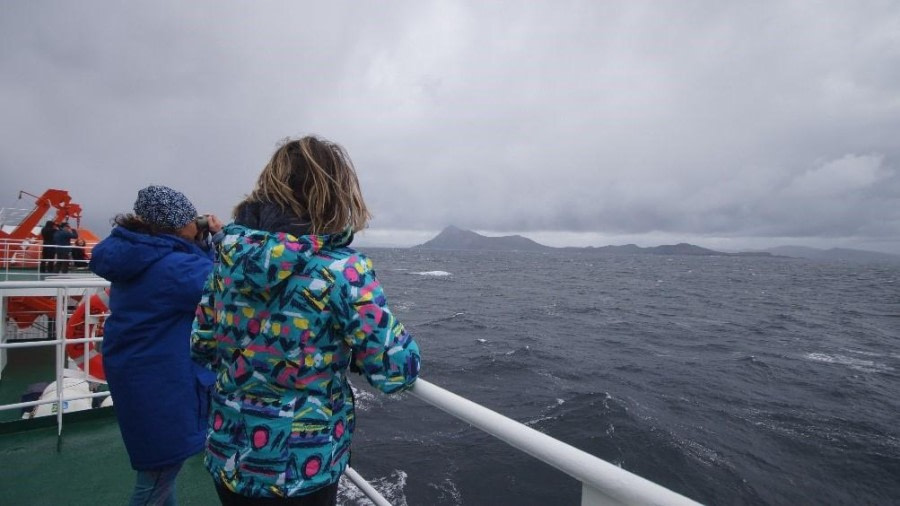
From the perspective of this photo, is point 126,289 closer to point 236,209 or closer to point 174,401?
point 174,401

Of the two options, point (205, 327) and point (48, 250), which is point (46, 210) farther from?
point (205, 327)

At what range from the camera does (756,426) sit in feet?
35.1

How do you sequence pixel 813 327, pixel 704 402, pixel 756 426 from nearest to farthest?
1. pixel 756 426
2. pixel 704 402
3. pixel 813 327

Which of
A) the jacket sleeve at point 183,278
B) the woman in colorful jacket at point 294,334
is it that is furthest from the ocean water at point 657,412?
the woman in colorful jacket at point 294,334

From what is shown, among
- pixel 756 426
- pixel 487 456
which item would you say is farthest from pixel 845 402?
pixel 487 456

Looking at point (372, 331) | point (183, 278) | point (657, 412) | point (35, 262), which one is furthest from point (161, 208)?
point (35, 262)

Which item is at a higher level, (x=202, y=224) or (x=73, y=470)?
(x=202, y=224)

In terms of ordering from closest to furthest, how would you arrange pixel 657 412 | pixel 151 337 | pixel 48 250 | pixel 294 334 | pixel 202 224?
pixel 294 334
pixel 151 337
pixel 202 224
pixel 657 412
pixel 48 250

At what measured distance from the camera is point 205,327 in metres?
1.46

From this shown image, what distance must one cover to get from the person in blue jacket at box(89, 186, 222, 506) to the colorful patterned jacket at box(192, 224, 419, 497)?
69 centimetres

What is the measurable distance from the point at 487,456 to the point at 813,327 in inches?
1053

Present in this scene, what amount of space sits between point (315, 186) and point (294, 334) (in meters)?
0.42

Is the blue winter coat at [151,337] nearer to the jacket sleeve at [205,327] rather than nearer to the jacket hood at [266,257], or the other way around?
the jacket sleeve at [205,327]

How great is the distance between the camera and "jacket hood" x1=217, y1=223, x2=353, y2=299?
1105 mm
